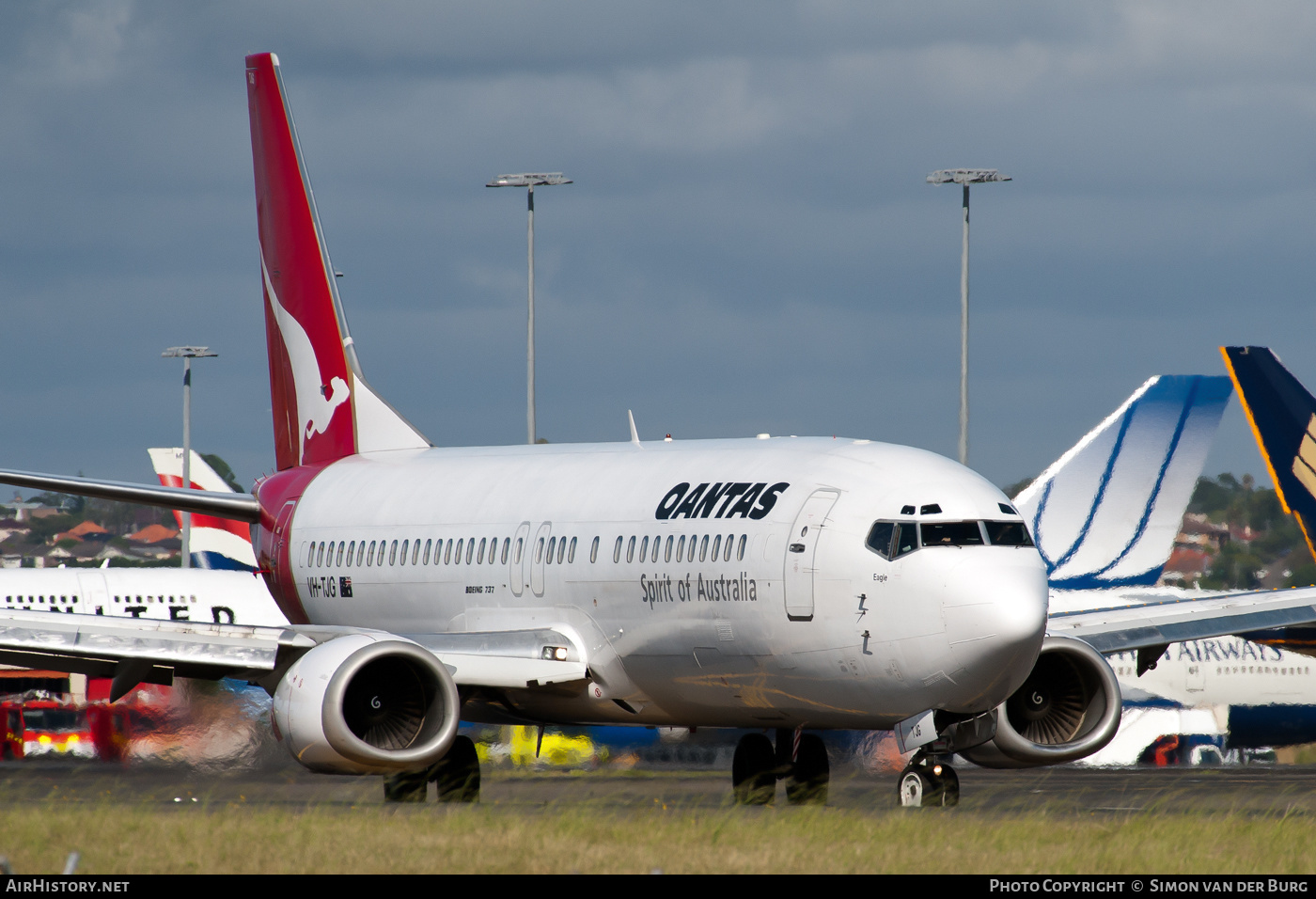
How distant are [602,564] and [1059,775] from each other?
41.2 ft

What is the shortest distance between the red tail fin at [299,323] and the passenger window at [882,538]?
11.9m

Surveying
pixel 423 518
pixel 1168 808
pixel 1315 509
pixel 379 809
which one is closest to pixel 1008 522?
pixel 1168 808

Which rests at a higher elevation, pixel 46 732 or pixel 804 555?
pixel 804 555

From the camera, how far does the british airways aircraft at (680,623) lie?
20.2m

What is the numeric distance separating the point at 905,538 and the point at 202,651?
8.07m

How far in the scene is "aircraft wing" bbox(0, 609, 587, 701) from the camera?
22719mm

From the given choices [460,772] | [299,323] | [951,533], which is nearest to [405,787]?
[460,772]

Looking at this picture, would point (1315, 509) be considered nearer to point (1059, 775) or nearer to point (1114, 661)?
point (1059, 775)

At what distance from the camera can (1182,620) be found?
24.6 meters

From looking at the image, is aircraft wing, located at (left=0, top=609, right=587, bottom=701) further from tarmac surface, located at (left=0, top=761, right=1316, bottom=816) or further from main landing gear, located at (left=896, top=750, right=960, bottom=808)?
main landing gear, located at (left=896, top=750, right=960, bottom=808)

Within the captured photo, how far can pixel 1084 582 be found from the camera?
40.0 metres

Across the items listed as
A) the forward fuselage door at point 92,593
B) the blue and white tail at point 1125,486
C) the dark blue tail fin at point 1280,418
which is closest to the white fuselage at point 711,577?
the dark blue tail fin at point 1280,418

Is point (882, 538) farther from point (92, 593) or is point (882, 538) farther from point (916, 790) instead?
point (92, 593)

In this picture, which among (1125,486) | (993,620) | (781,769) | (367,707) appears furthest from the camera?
(1125,486)
